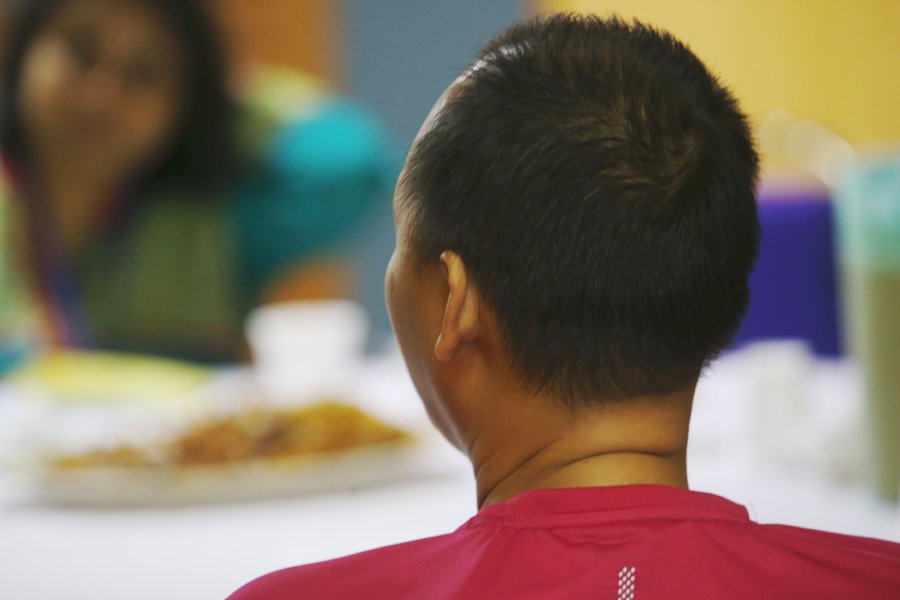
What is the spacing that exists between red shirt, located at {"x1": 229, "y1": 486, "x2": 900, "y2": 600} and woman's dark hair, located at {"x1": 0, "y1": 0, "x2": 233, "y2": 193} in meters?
1.89

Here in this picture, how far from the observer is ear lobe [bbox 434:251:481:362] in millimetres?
577

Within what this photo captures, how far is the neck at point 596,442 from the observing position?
584mm

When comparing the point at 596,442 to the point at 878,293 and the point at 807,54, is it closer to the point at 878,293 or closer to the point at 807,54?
the point at 878,293

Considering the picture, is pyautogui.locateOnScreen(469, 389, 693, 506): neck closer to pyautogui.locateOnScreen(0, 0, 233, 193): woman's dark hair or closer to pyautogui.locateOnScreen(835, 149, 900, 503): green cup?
pyautogui.locateOnScreen(835, 149, 900, 503): green cup

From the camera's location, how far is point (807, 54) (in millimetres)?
3299

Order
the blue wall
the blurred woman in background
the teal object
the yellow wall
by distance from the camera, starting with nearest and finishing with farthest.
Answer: the blurred woman in background
the teal object
the yellow wall
the blue wall

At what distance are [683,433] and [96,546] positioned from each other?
0.55m

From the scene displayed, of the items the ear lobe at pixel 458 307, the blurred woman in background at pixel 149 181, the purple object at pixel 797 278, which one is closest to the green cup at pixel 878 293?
the ear lobe at pixel 458 307

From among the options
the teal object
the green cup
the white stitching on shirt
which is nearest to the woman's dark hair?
the teal object

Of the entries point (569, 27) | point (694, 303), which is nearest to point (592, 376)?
point (694, 303)

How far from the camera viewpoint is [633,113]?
56cm

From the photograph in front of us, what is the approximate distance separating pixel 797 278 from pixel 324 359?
1.01 meters

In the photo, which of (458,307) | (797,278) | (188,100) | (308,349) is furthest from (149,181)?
(458,307)

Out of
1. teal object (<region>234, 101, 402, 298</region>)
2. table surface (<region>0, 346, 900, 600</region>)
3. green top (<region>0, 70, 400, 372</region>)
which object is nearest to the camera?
table surface (<region>0, 346, 900, 600</region>)
